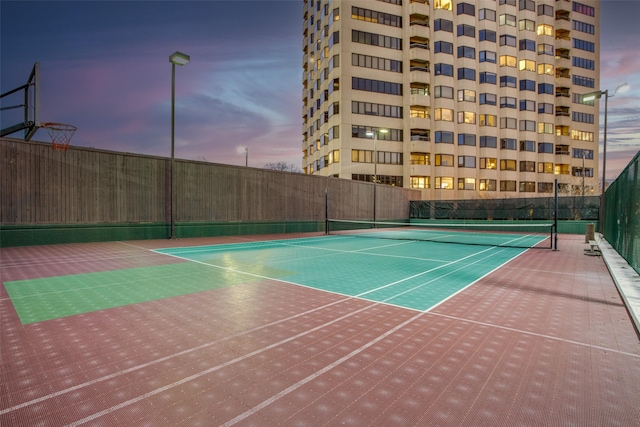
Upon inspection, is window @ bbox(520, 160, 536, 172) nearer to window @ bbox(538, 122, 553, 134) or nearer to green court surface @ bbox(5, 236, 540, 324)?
window @ bbox(538, 122, 553, 134)

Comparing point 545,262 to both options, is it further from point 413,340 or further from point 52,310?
point 52,310

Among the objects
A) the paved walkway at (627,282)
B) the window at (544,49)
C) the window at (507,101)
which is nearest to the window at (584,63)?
the window at (544,49)

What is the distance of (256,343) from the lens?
15.5 ft

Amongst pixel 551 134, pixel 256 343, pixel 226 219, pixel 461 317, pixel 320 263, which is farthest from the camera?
pixel 551 134

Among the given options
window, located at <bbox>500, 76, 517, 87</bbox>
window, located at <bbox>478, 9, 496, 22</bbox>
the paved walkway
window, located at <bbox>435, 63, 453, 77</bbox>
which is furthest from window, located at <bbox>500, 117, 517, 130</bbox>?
the paved walkway

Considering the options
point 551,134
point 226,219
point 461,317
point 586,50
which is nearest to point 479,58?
point 551,134

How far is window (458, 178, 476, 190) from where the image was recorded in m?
55.2

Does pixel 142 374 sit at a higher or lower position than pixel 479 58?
lower

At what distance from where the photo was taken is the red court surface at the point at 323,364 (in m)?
3.11

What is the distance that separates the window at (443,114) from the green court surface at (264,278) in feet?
148

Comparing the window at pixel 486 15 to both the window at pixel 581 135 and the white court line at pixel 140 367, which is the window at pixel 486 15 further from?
the white court line at pixel 140 367

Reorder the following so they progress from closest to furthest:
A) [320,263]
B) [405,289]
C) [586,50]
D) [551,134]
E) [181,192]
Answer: [405,289] → [320,263] → [181,192] → [551,134] → [586,50]

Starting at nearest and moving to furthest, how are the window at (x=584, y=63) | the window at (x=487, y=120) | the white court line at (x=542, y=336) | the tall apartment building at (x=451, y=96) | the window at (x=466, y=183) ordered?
the white court line at (x=542, y=336) → the tall apartment building at (x=451, y=96) → the window at (x=466, y=183) → the window at (x=487, y=120) → the window at (x=584, y=63)

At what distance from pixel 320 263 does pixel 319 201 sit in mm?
16176
